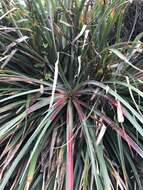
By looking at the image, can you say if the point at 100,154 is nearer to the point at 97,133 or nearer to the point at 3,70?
the point at 97,133

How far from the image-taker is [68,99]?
76.9 inches

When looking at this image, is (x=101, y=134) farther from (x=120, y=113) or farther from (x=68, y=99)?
(x=68, y=99)

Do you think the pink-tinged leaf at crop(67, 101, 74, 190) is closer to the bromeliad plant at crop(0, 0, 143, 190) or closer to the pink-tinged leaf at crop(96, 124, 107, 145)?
the bromeliad plant at crop(0, 0, 143, 190)

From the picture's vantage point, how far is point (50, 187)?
177cm

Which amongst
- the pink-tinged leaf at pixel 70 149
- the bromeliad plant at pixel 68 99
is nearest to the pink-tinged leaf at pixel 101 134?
the bromeliad plant at pixel 68 99

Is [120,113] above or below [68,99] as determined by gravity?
below

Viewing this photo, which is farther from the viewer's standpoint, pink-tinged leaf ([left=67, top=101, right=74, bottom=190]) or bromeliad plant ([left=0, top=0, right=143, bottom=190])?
bromeliad plant ([left=0, top=0, right=143, bottom=190])

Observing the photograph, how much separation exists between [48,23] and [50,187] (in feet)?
2.67

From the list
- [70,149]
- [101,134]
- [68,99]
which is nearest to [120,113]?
[101,134]

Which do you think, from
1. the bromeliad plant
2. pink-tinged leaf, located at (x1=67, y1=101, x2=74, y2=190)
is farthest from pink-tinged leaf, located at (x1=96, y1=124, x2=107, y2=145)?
pink-tinged leaf, located at (x1=67, y1=101, x2=74, y2=190)

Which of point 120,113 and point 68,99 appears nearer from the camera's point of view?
point 120,113

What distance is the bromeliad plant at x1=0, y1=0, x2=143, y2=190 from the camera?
68.6 inches

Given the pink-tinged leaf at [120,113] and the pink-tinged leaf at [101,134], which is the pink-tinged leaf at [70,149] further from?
the pink-tinged leaf at [120,113]

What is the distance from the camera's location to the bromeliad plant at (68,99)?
5.71 feet
